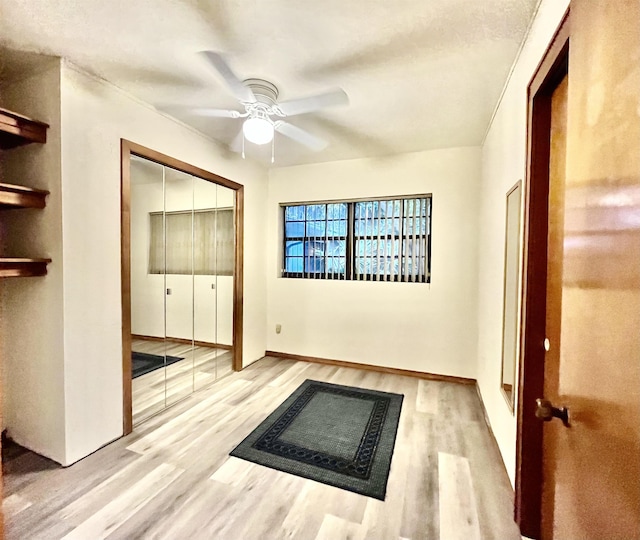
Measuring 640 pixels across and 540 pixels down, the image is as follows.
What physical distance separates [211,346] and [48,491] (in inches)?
65.4

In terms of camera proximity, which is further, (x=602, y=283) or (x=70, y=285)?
(x=70, y=285)

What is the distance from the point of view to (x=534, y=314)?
1.46m

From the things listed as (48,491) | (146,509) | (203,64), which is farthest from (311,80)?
(48,491)

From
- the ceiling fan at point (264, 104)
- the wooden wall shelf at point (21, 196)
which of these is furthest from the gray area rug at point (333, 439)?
the ceiling fan at point (264, 104)

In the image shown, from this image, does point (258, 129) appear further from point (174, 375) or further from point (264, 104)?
point (174, 375)

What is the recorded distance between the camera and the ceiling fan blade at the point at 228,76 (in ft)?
4.97

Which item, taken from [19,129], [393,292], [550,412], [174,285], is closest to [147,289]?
[174,285]

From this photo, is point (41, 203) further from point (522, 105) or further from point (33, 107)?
point (522, 105)

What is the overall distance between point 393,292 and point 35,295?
310cm

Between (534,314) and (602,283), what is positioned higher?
(602,283)

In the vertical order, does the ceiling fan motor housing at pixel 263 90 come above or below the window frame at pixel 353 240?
above

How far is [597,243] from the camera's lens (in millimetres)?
630

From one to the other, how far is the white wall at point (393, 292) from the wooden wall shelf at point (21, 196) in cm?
243

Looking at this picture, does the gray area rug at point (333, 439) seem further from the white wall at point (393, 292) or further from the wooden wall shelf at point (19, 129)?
the wooden wall shelf at point (19, 129)
